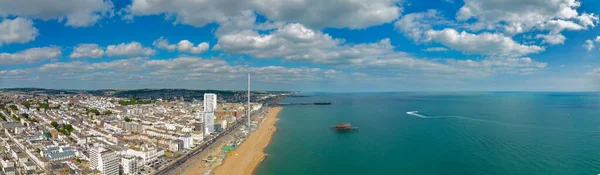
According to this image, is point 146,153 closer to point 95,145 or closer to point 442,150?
point 95,145

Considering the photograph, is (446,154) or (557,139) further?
(557,139)

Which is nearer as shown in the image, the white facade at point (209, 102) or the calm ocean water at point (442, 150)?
the calm ocean water at point (442, 150)

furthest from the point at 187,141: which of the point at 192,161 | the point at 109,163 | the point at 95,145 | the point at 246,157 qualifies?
the point at 109,163

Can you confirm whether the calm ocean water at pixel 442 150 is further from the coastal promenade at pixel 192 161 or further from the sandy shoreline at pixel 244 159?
the coastal promenade at pixel 192 161

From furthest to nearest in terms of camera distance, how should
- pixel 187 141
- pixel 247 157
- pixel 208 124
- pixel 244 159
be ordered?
pixel 208 124 → pixel 187 141 → pixel 247 157 → pixel 244 159

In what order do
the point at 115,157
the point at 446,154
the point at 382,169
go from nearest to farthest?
the point at 115,157
the point at 382,169
the point at 446,154

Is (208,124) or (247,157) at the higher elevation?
(208,124)

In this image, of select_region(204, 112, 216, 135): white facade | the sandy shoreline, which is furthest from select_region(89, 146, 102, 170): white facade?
select_region(204, 112, 216, 135): white facade

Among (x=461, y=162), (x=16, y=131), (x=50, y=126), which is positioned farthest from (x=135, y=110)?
(x=461, y=162)

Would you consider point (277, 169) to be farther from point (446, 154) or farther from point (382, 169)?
point (446, 154)

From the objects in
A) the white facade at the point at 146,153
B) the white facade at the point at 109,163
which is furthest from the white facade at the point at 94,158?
the white facade at the point at 146,153

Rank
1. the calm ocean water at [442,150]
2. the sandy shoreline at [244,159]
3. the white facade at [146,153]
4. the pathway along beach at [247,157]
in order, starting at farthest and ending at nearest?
the white facade at [146,153]
the pathway along beach at [247,157]
the sandy shoreline at [244,159]
the calm ocean water at [442,150]
